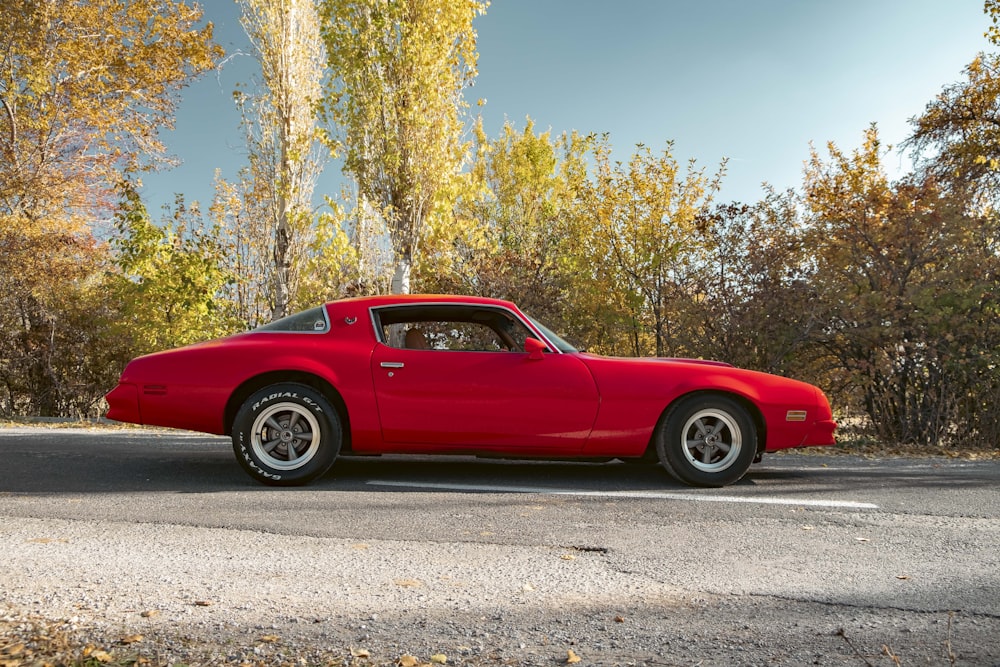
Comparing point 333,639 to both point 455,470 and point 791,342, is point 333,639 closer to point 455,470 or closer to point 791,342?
point 455,470

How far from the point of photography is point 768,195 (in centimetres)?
1146

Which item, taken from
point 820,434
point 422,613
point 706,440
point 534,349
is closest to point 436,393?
point 534,349

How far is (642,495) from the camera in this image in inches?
213

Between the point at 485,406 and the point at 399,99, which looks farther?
the point at 399,99

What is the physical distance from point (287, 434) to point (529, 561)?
2.50m

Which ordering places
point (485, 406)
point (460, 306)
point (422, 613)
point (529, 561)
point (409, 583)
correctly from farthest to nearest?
point (460, 306), point (485, 406), point (529, 561), point (409, 583), point (422, 613)

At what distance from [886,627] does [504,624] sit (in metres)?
1.41

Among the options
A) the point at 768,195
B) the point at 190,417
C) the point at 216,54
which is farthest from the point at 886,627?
the point at 216,54

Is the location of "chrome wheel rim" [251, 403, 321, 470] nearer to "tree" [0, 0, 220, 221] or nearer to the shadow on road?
the shadow on road

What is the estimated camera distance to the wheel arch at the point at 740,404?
18.6ft

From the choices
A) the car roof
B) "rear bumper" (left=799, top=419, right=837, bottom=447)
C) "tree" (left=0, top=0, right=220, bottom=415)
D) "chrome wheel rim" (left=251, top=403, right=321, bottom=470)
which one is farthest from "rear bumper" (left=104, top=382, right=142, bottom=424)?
"tree" (left=0, top=0, right=220, bottom=415)

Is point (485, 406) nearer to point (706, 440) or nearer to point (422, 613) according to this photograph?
point (706, 440)

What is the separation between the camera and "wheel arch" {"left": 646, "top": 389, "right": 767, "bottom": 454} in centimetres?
568

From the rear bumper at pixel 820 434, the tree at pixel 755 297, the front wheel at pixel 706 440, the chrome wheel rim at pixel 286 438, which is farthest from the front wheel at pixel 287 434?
the tree at pixel 755 297
